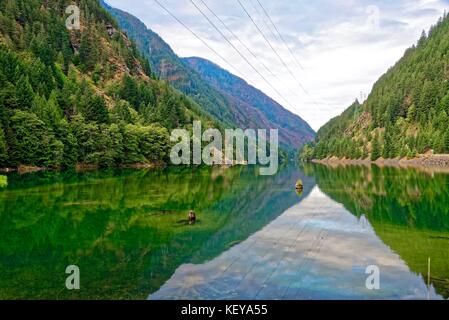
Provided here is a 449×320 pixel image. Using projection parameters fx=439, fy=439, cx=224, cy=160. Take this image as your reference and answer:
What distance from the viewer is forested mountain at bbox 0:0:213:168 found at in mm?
99938

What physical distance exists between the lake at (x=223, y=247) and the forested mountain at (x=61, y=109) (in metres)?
48.8

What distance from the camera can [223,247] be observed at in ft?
101

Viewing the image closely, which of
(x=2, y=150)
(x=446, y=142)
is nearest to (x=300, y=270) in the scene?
(x=2, y=150)

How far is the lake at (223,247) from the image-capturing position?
21.0 meters

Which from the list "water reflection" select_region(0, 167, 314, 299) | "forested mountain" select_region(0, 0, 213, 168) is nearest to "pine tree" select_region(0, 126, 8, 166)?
"forested mountain" select_region(0, 0, 213, 168)

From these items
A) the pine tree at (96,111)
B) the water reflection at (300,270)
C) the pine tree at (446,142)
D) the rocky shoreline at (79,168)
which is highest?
the pine tree at (96,111)

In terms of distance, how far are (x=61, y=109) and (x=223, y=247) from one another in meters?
110

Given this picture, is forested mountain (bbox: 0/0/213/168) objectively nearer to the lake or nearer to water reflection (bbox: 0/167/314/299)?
water reflection (bbox: 0/167/314/299)

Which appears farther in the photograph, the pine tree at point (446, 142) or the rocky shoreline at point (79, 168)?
the pine tree at point (446, 142)

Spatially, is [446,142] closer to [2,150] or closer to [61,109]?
[61,109]

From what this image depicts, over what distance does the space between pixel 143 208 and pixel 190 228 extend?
12.3m

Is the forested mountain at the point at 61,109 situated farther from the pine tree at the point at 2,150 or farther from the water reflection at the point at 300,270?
the water reflection at the point at 300,270

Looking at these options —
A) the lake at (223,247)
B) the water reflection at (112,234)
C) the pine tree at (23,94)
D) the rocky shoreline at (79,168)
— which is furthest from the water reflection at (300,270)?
the pine tree at (23,94)
